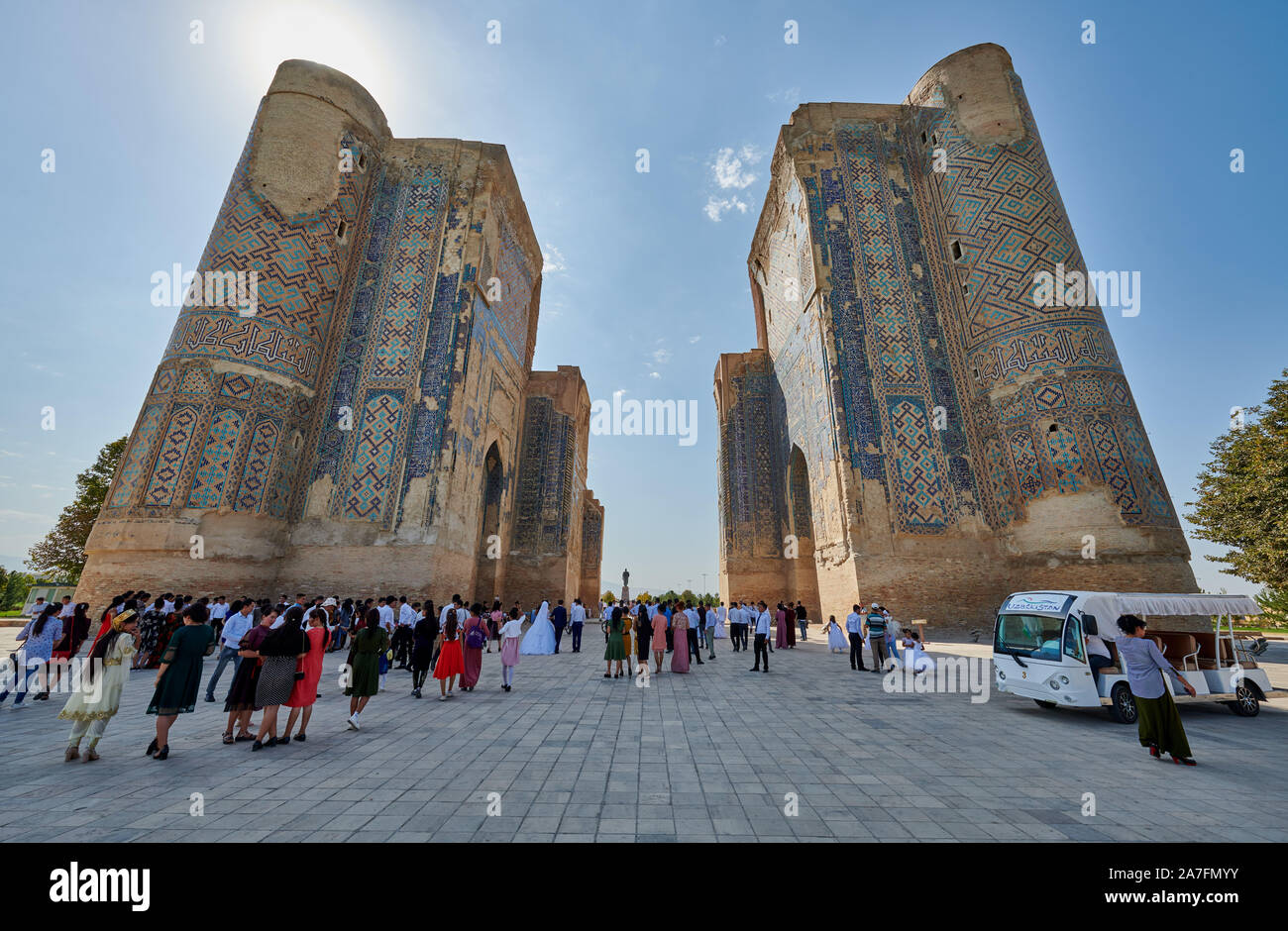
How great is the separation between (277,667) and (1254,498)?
24.3 metres

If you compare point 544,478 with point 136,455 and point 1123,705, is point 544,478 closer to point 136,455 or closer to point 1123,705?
point 136,455

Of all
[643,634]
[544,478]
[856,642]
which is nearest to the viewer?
[643,634]

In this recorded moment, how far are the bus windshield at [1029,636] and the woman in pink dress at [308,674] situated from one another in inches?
309

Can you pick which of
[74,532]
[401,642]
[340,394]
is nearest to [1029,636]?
[401,642]

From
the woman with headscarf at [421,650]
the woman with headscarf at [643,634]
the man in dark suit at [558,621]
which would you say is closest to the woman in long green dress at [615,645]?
the woman with headscarf at [643,634]

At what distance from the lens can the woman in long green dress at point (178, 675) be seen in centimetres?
415

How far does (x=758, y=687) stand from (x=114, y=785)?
22.8 feet

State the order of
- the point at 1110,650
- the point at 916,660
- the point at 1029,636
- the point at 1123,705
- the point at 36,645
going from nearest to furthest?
1. the point at 1123,705
2. the point at 1110,650
3. the point at 36,645
4. the point at 1029,636
5. the point at 916,660

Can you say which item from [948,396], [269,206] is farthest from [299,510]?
[948,396]

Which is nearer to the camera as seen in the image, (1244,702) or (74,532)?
(1244,702)

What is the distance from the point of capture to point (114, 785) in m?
3.49

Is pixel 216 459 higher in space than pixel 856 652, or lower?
higher

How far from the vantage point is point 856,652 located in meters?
9.41
